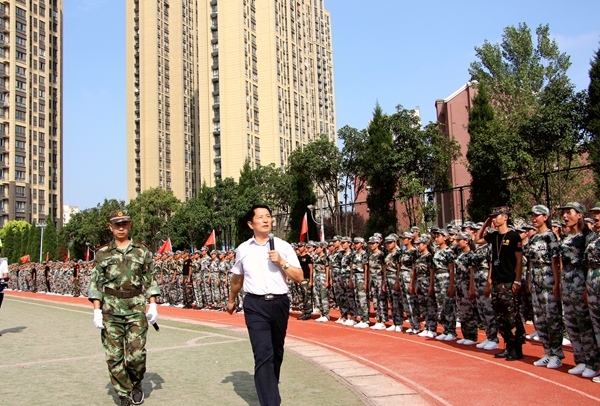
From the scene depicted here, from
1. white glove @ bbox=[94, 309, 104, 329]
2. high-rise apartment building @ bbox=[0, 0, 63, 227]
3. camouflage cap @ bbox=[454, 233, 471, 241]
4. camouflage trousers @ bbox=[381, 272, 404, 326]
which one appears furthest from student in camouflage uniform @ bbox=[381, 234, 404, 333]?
high-rise apartment building @ bbox=[0, 0, 63, 227]

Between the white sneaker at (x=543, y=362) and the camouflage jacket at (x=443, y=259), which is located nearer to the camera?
the white sneaker at (x=543, y=362)

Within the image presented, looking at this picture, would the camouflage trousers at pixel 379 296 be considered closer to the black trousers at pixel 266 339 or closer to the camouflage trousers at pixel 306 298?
the camouflage trousers at pixel 306 298

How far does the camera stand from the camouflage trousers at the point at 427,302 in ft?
37.3

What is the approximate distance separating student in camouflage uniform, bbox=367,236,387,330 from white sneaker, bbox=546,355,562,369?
5.31m

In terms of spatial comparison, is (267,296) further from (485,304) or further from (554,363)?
(485,304)

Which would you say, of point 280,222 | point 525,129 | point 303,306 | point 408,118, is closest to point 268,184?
point 280,222

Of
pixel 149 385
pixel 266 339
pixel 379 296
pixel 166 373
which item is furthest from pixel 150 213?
pixel 266 339

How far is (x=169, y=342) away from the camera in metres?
11.8

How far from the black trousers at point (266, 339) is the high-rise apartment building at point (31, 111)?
306 ft

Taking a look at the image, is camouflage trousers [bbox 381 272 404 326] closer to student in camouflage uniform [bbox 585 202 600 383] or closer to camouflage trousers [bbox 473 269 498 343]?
camouflage trousers [bbox 473 269 498 343]

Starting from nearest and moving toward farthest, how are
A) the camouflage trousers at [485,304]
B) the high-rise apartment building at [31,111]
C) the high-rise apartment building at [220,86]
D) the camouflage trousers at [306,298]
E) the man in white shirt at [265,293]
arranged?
the man in white shirt at [265,293], the camouflage trousers at [485,304], the camouflage trousers at [306,298], the high-rise apartment building at [220,86], the high-rise apartment building at [31,111]

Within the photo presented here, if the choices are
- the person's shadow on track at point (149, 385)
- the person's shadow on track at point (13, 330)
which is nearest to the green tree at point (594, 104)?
the person's shadow on track at point (149, 385)

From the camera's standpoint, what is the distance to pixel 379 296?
13.1 meters

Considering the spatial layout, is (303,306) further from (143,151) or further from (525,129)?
(143,151)
